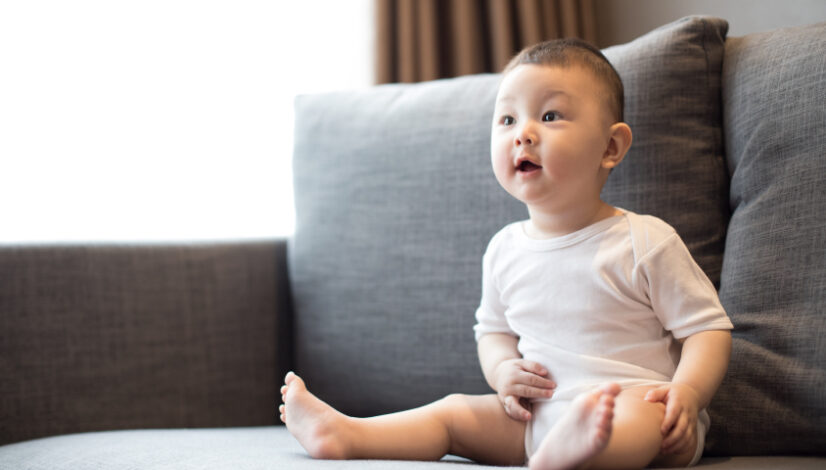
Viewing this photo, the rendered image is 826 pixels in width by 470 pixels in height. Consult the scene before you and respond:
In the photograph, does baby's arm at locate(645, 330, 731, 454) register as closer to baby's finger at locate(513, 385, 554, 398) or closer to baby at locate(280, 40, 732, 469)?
baby at locate(280, 40, 732, 469)

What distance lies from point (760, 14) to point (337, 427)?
1.31 metres

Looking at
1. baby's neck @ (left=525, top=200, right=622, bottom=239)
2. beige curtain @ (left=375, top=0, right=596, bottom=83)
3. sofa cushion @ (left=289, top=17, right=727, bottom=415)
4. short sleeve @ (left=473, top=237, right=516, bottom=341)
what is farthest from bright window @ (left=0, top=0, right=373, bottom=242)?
baby's neck @ (left=525, top=200, right=622, bottom=239)

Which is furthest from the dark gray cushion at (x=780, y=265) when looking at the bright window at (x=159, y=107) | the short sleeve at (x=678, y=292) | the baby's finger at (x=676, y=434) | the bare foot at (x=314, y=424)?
the bright window at (x=159, y=107)

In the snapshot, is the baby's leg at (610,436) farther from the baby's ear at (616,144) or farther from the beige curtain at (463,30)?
the beige curtain at (463,30)

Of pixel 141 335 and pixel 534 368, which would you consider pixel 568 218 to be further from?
pixel 141 335

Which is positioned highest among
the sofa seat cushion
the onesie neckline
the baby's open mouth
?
the baby's open mouth

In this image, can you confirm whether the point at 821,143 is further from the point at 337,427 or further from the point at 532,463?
the point at 337,427

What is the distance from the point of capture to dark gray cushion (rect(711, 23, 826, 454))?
963 mm

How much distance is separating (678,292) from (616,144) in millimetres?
229

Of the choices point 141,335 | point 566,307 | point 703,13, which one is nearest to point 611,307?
point 566,307

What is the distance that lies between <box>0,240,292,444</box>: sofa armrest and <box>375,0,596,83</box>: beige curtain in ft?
2.22

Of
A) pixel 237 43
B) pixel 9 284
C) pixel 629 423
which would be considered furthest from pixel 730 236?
pixel 237 43

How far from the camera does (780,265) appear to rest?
1.00 meters

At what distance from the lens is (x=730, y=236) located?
108cm
